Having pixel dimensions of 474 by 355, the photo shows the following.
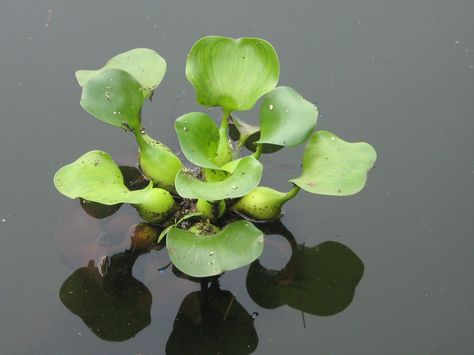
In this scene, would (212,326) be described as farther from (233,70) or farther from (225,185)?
(233,70)

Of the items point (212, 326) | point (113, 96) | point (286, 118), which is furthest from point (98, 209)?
point (286, 118)

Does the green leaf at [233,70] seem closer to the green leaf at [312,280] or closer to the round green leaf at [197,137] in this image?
the round green leaf at [197,137]

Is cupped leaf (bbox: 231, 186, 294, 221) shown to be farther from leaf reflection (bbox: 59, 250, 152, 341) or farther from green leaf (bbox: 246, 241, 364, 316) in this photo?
leaf reflection (bbox: 59, 250, 152, 341)

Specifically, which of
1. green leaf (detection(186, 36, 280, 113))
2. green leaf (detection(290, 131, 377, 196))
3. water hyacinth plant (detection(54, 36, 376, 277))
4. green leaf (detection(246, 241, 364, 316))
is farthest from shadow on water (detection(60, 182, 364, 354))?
green leaf (detection(186, 36, 280, 113))

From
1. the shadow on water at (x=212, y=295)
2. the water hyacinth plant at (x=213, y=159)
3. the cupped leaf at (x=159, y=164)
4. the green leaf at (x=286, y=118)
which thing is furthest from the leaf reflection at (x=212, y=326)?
the green leaf at (x=286, y=118)

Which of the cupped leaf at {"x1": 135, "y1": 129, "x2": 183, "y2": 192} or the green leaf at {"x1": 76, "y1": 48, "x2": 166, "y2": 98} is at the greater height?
the green leaf at {"x1": 76, "y1": 48, "x2": 166, "y2": 98}

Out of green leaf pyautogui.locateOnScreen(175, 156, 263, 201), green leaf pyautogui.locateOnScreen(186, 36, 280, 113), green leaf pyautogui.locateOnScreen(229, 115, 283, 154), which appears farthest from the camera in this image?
green leaf pyautogui.locateOnScreen(229, 115, 283, 154)

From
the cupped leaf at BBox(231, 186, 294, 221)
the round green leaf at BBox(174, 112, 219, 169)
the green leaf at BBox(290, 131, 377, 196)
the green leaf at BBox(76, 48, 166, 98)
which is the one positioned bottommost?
the cupped leaf at BBox(231, 186, 294, 221)

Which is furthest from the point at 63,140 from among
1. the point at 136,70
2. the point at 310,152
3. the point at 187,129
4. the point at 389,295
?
the point at 389,295

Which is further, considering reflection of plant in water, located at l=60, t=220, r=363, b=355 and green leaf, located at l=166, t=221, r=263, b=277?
reflection of plant in water, located at l=60, t=220, r=363, b=355
